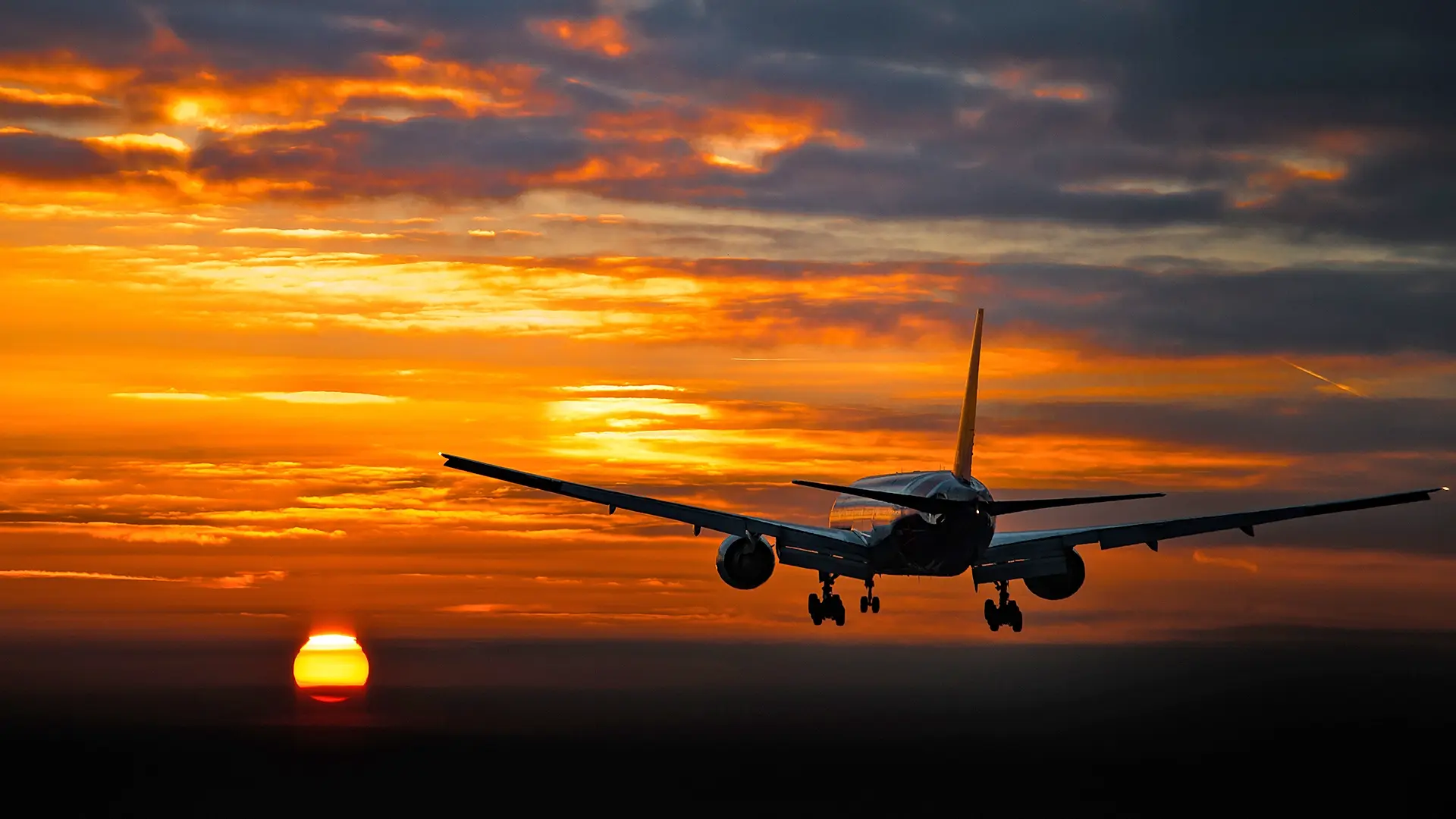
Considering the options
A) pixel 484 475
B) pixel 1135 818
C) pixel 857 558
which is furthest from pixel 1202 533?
pixel 1135 818

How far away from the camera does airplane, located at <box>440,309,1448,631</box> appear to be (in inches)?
2532

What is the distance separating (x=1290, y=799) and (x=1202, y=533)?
457 feet

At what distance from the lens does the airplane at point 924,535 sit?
211 ft

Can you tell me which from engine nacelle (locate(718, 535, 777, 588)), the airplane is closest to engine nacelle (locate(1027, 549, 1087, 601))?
the airplane

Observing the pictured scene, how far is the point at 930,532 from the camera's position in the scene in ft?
216

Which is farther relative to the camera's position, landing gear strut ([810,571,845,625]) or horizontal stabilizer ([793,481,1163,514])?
landing gear strut ([810,571,845,625])

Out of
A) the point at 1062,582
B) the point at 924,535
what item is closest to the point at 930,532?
the point at 924,535

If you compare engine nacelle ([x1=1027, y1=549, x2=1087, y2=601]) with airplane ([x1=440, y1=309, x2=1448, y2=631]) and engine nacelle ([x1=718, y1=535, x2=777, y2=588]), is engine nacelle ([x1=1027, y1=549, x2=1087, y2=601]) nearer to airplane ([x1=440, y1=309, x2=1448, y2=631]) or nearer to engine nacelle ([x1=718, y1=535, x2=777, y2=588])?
airplane ([x1=440, y1=309, x2=1448, y2=631])

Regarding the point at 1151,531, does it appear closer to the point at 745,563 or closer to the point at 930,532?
the point at 930,532

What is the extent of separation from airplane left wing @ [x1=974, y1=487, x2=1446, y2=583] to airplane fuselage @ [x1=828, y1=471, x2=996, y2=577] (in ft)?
8.66

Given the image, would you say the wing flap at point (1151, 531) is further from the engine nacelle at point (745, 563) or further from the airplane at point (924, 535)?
the engine nacelle at point (745, 563)

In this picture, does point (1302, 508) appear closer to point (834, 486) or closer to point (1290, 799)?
point (834, 486)

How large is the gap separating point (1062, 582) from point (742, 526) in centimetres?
1700

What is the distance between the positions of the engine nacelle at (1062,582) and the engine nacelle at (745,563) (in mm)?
13627
